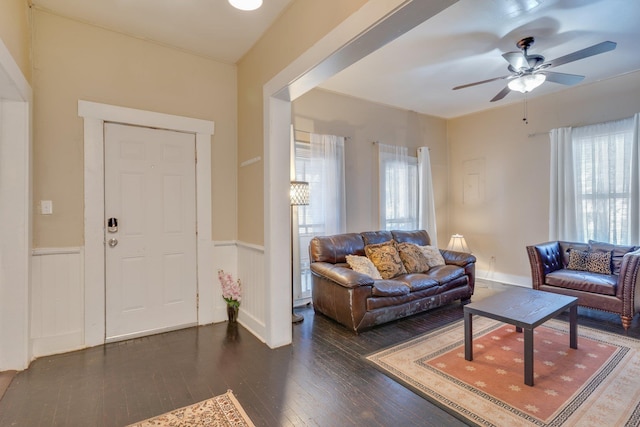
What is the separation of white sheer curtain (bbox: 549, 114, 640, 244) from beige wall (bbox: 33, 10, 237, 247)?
4.65m

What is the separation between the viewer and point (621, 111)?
4.00 m

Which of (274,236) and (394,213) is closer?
(274,236)

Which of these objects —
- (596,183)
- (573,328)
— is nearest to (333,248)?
(573,328)

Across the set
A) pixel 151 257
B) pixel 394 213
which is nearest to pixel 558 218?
pixel 394 213

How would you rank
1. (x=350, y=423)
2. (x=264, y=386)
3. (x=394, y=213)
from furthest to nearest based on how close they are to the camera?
(x=394, y=213)
(x=264, y=386)
(x=350, y=423)

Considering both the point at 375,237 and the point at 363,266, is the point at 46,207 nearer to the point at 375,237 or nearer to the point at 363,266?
the point at 363,266

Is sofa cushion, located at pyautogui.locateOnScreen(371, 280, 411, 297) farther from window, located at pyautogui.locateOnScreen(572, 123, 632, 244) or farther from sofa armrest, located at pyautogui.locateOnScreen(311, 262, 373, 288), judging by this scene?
window, located at pyautogui.locateOnScreen(572, 123, 632, 244)

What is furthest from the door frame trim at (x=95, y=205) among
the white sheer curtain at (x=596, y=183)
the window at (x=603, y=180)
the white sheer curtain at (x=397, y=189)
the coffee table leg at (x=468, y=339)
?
the window at (x=603, y=180)

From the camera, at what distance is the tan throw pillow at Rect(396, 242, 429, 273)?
396cm

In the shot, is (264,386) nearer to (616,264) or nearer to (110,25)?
(110,25)

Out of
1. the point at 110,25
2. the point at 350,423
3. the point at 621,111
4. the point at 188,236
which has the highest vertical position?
the point at 110,25

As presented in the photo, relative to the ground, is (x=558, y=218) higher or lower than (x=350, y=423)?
higher

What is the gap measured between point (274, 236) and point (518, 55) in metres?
2.77

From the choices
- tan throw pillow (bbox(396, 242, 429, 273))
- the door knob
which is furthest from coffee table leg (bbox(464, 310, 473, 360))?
the door knob
